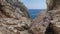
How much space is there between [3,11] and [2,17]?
0.59 ft

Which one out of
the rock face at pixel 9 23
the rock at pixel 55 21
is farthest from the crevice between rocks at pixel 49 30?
the rock face at pixel 9 23

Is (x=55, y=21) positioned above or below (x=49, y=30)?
above

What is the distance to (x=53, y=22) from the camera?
2600 mm

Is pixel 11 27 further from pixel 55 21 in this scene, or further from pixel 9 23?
pixel 55 21

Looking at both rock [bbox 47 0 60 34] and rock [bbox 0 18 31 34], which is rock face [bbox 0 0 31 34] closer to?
rock [bbox 0 18 31 34]

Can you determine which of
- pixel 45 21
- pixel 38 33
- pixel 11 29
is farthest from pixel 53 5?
pixel 11 29

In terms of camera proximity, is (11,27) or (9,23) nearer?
(11,27)

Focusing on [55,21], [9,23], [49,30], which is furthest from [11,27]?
[55,21]

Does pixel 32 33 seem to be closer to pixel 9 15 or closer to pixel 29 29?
pixel 29 29

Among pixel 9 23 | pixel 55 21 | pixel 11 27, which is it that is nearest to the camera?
pixel 55 21

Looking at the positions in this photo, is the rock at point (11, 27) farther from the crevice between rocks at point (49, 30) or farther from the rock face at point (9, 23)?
the crevice between rocks at point (49, 30)

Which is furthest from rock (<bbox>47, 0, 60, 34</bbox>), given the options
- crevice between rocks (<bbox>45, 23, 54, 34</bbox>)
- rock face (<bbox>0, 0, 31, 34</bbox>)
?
rock face (<bbox>0, 0, 31, 34</bbox>)

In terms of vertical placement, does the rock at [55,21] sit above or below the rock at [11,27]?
above

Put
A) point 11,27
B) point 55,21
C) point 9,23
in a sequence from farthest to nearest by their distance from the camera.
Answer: point 9,23, point 11,27, point 55,21
